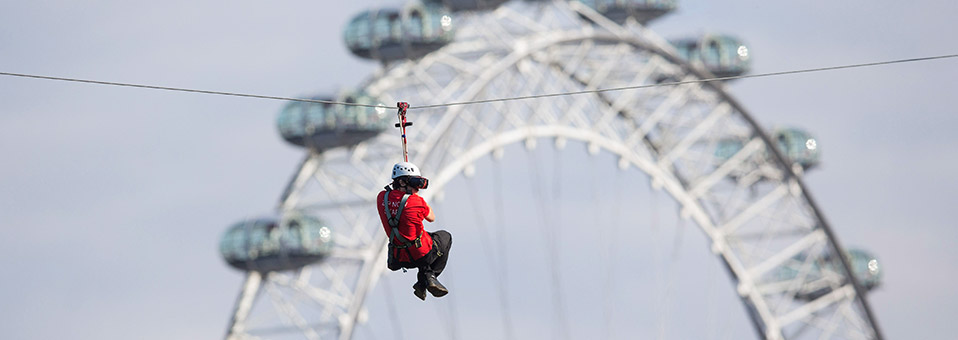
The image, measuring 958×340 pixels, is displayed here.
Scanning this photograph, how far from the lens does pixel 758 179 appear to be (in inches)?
2675

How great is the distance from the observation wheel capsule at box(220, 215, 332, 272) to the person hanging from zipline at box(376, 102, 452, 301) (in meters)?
25.4

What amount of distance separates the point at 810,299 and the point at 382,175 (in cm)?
2108

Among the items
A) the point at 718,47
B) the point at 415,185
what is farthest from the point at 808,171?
the point at 415,185

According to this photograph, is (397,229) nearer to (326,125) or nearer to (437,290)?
(437,290)

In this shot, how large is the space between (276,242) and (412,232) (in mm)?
26503

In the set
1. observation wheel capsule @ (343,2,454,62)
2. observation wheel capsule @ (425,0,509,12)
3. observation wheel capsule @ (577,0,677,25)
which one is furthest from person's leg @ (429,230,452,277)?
observation wheel capsule @ (577,0,677,25)

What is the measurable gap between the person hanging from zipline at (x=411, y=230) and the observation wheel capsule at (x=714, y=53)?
3684 cm

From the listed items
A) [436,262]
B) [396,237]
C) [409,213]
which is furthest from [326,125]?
[409,213]

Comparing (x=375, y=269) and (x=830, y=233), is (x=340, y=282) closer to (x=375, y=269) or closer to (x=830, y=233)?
(x=375, y=269)

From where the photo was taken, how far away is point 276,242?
52312 millimetres

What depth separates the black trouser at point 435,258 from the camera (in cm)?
2666

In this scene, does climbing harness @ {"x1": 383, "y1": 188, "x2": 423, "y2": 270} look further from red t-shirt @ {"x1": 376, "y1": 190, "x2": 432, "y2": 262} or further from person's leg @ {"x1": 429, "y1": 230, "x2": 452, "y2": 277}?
person's leg @ {"x1": 429, "y1": 230, "x2": 452, "y2": 277}

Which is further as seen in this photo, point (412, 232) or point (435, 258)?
point (435, 258)

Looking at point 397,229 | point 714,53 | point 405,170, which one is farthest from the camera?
point 714,53
